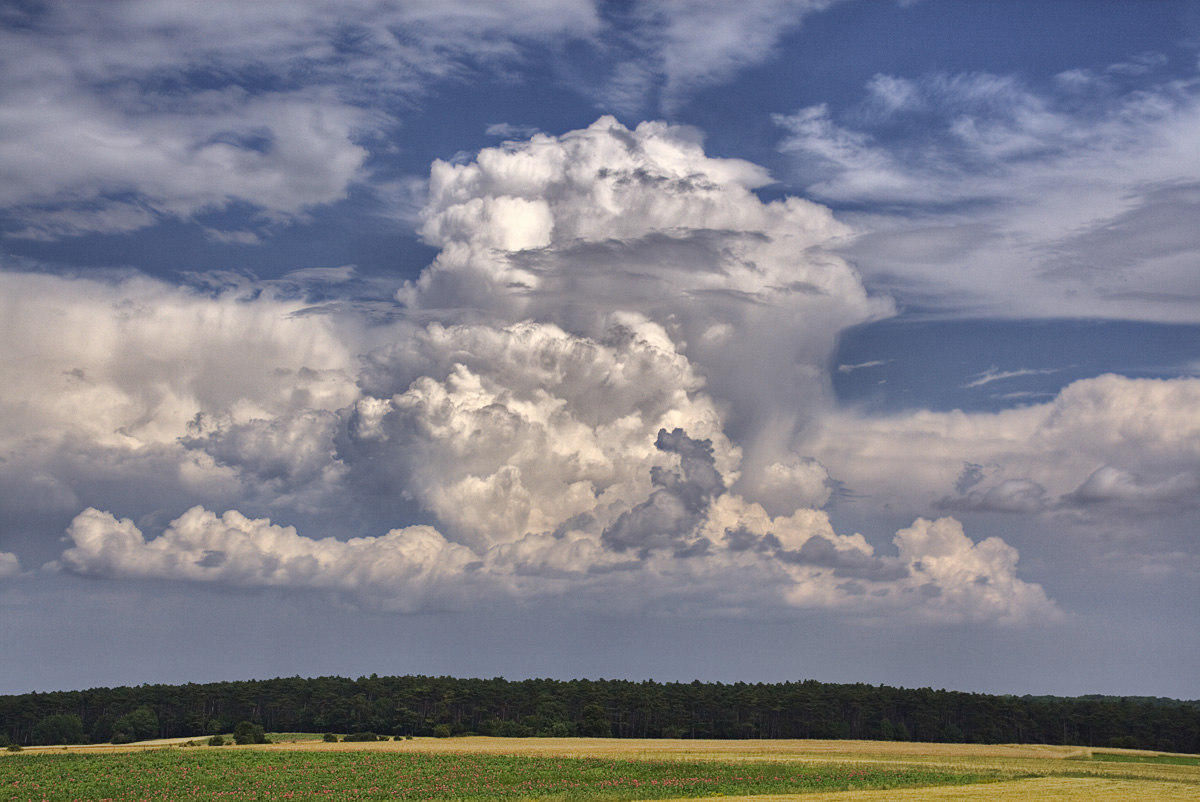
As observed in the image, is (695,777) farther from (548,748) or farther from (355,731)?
(355,731)

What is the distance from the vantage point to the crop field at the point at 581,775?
77812mm

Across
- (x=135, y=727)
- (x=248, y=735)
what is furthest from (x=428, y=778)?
(x=135, y=727)

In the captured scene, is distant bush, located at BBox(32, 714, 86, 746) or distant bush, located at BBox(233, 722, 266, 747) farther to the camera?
distant bush, located at BBox(32, 714, 86, 746)

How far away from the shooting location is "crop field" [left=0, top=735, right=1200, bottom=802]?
3063 inches

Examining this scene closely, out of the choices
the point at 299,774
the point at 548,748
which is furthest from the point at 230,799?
the point at 548,748

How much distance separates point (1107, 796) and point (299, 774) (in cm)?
6961

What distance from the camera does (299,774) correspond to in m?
95.6

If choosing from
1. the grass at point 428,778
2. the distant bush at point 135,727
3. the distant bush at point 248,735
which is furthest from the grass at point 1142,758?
the distant bush at point 135,727

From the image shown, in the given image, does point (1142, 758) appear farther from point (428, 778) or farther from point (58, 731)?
point (58, 731)

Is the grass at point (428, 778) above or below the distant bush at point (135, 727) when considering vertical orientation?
above

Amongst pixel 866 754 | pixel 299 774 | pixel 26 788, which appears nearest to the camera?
pixel 26 788

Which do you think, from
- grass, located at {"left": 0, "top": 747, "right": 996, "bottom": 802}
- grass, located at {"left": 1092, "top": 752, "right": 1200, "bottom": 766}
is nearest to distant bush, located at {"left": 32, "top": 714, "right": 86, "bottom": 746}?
grass, located at {"left": 0, "top": 747, "right": 996, "bottom": 802}

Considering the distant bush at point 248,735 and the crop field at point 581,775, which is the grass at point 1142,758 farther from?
the distant bush at point 248,735

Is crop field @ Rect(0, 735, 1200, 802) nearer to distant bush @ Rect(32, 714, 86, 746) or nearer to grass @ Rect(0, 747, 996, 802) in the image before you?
grass @ Rect(0, 747, 996, 802)
